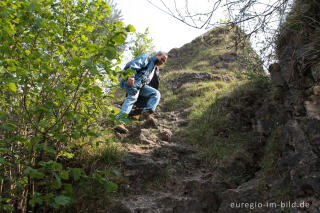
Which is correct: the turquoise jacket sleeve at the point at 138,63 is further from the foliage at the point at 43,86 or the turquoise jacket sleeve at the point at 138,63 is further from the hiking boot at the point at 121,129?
the foliage at the point at 43,86

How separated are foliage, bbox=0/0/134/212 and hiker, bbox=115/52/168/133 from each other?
1.99 metres

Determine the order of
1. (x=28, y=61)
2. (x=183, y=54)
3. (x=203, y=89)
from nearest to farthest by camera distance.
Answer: (x=28, y=61) < (x=203, y=89) < (x=183, y=54)

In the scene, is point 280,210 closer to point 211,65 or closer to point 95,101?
point 95,101

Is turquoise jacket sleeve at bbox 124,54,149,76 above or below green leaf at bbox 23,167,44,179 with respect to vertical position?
above

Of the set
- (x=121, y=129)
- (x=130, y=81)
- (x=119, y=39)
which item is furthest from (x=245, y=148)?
(x=119, y=39)

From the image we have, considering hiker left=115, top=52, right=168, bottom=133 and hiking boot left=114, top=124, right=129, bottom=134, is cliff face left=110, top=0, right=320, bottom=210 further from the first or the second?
hiker left=115, top=52, right=168, bottom=133

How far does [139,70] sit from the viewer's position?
18.5ft

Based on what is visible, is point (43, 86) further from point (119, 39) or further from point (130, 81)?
point (130, 81)

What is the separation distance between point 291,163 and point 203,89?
4845 millimetres

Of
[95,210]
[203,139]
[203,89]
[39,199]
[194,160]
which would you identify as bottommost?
[95,210]

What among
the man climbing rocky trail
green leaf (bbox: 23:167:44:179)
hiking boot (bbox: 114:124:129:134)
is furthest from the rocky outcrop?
green leaf (bbox: 23:167:44:179)

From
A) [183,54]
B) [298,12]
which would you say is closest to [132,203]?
[298,12]

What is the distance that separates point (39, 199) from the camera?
85.1 inches

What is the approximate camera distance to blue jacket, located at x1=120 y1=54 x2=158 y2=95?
215 inches
